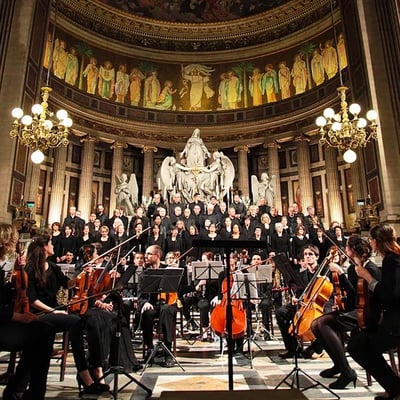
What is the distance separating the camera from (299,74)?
22.6 meters

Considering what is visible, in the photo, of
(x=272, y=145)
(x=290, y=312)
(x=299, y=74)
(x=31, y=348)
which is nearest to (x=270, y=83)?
(x=299, y=74)

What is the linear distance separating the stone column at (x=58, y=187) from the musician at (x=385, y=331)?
1864 cm

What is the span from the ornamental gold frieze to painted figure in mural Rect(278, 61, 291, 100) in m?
1.89

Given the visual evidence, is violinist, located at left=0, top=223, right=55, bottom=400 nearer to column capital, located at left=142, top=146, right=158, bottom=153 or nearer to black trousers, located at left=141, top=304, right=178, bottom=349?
black trousers, located at left=141, top=304, right=178, bottom=349

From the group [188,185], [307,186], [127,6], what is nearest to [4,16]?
[188,185]

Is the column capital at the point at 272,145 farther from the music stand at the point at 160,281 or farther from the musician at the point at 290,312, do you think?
the music stand at the point at 160,281

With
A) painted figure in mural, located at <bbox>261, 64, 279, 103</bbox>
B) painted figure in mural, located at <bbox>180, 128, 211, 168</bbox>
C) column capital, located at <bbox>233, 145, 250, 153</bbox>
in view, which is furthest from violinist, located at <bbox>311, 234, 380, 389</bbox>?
painted figure in mural, located at <bbox>261, 64, 279, 103</bbox>

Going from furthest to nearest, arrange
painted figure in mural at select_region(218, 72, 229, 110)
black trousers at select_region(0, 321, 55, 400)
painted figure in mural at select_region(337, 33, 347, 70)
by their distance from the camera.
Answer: painted figure in mural at select_region(218, 72, 229, 110) < painted figure in mural at select_region(337, 33, 347, 70) < black trousers at select_region(0, 321, 55, 400)

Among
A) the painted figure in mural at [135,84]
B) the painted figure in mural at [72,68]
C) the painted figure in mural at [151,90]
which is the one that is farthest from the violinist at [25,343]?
the painted figure in mural at [151,90]

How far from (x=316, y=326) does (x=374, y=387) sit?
0.76 m

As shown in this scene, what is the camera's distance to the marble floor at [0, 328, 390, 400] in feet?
11.6

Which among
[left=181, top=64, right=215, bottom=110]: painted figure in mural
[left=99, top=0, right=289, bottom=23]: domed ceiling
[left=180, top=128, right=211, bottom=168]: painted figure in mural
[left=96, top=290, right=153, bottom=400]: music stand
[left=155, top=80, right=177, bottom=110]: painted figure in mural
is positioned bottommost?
[left=96, top=290, right=153, bottom=400]: music stand

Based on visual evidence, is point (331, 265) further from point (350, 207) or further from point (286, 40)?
point (286, 40)

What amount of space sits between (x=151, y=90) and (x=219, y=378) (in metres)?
22.2
